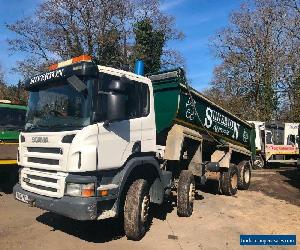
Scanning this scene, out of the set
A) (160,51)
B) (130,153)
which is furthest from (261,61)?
(130,153)

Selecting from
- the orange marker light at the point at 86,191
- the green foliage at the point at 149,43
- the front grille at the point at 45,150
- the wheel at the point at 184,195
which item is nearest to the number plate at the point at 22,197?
the front grille at the point at 45,150

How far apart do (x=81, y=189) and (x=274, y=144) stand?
20006mm

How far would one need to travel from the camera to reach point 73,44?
33.0m

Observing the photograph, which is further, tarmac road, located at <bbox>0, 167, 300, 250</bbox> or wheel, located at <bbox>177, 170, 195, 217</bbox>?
wheel, located at <bbox>177, 170, 195, 217</bbox>

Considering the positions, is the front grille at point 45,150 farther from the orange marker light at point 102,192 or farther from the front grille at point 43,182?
the orange marker light at point 102,192

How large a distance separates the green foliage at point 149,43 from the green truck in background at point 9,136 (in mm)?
21951

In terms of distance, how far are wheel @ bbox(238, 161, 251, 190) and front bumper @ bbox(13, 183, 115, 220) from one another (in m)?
7.59

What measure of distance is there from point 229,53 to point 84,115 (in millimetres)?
34622

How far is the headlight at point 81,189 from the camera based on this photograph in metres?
5.69

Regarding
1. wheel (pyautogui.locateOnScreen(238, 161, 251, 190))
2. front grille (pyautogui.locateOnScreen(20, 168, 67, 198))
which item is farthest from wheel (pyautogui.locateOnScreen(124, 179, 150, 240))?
wheel (pyautogui.locateOnScreen(238, 161, 251, 190))

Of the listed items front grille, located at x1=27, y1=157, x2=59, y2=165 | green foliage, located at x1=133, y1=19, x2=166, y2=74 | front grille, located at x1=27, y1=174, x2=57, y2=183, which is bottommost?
front grille, located at x1=27, y1=174, x2=57, y2=183

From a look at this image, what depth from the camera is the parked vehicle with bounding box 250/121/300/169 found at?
23.3 m

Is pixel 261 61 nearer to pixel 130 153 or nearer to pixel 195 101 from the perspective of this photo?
pixel 195 101

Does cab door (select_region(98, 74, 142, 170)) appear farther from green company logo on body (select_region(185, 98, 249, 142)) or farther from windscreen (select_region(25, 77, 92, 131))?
green company logo on body (select_region(185, 98, 249, 142))
